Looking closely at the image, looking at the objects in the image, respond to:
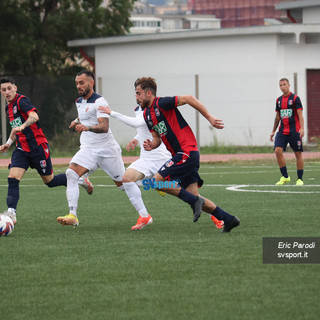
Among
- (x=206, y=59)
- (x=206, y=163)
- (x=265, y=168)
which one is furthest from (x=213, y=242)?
(x=206, y=59)

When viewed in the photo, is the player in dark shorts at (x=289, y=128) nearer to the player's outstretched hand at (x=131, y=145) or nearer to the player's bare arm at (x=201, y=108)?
the player's outstretched hand at (x=131, y=145)

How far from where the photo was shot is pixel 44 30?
31703mm

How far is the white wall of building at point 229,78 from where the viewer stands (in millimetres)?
27672

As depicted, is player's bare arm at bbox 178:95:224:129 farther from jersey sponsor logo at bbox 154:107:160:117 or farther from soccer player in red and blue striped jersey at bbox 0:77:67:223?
soccer player in red and blue striped jersey at bbox 0:77:67:223

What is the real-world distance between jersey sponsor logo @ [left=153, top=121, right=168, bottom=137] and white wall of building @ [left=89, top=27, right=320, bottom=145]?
1840 centimetres

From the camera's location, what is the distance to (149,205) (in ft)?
41.7

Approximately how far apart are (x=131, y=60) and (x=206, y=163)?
8.91 m

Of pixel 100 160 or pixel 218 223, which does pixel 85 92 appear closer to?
pixel 100 160

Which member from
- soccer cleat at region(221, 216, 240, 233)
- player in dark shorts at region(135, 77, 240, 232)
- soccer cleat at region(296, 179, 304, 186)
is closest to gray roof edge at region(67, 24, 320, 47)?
soccer cleat at region(296, 179, 304, 186)

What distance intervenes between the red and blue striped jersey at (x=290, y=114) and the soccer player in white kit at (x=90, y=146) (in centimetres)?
604

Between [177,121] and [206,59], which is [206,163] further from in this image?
[177,121]

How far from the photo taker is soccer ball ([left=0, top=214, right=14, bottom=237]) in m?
9.52

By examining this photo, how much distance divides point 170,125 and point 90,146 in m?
1.81

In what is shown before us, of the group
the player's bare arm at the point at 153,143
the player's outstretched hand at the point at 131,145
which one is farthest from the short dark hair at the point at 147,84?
the player's outstretched hand at the point at 131,145
